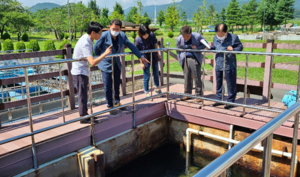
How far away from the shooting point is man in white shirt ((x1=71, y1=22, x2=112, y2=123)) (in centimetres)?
436

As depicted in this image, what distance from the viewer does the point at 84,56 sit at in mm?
4441

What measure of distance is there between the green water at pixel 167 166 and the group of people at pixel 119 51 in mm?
1120

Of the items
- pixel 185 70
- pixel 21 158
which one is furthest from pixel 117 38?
pixel 21 158

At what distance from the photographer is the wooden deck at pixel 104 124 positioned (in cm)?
388

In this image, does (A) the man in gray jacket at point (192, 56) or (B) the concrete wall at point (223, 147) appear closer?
(B) the concrete wall at point (223, 147)

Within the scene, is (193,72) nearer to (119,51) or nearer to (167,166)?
(119,51)

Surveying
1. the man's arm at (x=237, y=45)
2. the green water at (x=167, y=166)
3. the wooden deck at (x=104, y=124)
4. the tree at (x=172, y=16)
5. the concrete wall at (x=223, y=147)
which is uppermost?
the tree at (x=172, y=16)

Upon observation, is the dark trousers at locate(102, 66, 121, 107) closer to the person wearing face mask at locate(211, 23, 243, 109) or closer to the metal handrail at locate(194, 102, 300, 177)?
the person wearing face mask at locate(211, 23, 243, 109)

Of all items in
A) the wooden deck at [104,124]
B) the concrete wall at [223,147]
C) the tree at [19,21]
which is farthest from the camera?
the tree at [19,21]

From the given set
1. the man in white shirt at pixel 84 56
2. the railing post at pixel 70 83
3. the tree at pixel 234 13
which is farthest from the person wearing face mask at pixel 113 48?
the tree at pixel 234 13

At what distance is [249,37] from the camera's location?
37719 mm

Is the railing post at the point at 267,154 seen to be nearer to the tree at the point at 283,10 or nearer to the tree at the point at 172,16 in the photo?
the tree at the point at 172,16

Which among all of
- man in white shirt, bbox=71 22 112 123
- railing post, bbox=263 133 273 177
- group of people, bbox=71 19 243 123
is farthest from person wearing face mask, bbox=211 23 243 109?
railing post, bbox=263 133 273 177

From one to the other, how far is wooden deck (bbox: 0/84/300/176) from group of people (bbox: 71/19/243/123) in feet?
0.84
